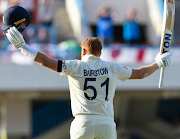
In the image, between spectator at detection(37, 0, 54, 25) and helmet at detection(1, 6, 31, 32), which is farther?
spectator at detection(37, 0, 54, 25)

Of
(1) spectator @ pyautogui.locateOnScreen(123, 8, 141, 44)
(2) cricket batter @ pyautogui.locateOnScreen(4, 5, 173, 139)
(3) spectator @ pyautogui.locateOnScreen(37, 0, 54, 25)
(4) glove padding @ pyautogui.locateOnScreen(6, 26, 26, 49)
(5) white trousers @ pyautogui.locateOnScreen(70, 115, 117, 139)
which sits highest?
(3) spectator @ pyautogui.locateOnScreen(37, 0, 54, 25)

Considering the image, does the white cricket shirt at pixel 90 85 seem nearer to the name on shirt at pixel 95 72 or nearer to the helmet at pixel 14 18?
the name on shirt at pixel 95 72

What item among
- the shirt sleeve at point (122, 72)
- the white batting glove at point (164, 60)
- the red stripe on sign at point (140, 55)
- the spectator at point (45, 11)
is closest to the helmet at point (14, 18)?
the shirt sleeve at point (122, 72)

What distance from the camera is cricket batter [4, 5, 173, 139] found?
9.23ft

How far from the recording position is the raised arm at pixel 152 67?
3073mm

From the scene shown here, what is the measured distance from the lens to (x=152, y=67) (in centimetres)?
319

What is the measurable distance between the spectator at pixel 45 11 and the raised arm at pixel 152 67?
798cm

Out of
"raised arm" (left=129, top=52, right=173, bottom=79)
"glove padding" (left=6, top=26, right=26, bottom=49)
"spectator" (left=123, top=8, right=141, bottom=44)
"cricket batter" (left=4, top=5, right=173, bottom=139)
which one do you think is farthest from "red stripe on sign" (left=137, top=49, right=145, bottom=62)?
"glove padding" (left=6, top=26, right=26, bottom=49)

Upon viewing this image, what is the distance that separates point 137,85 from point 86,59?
523 centimetres

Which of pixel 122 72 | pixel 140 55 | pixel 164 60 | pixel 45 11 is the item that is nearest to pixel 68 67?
pixel 122 72

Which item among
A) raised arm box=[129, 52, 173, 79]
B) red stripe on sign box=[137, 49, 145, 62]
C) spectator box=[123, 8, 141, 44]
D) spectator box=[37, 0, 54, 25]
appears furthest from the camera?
spectator box=[37, 0, 54, 25]

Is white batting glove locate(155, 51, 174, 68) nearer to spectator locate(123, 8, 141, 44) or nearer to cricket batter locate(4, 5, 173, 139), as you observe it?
cricket batter locate(4, 5, 173, 139)

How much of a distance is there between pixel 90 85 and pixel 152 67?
2.39 feet

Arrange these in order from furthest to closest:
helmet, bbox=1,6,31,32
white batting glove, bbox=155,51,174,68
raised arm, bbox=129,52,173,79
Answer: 1. white batting glove, bbox=155,51,174,68
2. raised arm, bbox=129,52,173,79
3. helmet, bbox=1,6,31,32
